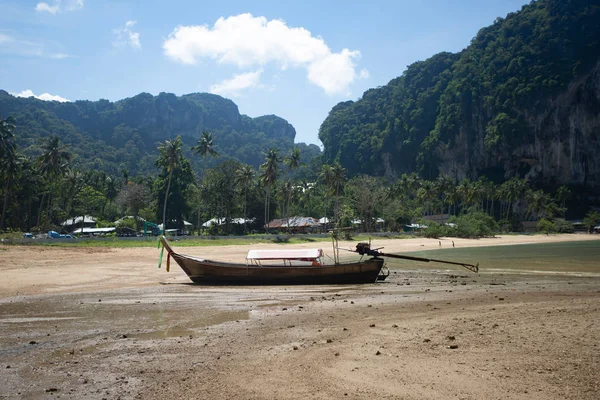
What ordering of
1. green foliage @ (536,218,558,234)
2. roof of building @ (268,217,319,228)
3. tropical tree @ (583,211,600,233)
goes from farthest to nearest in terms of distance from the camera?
1. tropical tree @ (583,211,600,233)
2. green foliage @ (536,218,558,234)
3. roof of building @ (268,217,319,228)

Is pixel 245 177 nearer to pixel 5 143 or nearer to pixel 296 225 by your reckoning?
pixel 296 225

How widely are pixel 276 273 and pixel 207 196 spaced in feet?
180

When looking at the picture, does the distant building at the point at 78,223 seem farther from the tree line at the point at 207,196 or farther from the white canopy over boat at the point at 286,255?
the white canopy over boat at the point at 286,255

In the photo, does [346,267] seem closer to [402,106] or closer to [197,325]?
[197,325]

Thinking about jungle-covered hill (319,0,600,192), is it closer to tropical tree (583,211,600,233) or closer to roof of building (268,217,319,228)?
tropical tree (583,211,600,233)

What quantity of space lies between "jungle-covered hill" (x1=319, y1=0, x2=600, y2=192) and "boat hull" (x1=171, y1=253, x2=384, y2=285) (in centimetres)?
10536

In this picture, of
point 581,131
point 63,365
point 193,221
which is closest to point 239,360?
point 63,365

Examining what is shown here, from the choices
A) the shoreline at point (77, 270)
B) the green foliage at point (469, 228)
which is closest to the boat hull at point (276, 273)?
the shoreline at point (77, 270)

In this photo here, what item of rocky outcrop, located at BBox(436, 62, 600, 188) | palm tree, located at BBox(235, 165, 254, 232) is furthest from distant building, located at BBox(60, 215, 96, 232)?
rocky outcrop, located at BBox(436, 62, 600, 188)

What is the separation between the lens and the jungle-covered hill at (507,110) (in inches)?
4139

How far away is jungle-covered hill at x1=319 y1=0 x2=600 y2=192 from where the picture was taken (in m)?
105

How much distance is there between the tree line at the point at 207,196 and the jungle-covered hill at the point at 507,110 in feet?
44.5

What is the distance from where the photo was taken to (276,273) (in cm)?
2070

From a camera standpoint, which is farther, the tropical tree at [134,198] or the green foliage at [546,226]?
the green foliage at [546,226]
